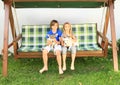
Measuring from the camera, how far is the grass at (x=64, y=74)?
6879mm

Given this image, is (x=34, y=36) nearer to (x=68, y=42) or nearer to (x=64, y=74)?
(x=68, y=42)

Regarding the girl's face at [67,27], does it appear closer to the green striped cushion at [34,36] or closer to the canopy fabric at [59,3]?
the canopy fabric at [59,3]

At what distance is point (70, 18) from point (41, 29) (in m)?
1.09

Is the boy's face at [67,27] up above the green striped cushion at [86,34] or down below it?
above

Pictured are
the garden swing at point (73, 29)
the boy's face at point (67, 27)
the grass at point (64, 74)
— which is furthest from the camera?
the boy's face at point (67, 27)

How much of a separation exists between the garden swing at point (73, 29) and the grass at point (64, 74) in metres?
0.30

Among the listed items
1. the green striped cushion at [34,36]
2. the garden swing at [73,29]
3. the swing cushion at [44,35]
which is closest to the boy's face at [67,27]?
the garden swing at [73,29]

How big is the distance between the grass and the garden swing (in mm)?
304

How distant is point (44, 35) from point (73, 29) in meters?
0.63

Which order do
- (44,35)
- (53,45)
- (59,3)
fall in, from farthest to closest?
(44,35) → (59,3) → (53,45)

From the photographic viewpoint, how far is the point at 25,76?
731 cm

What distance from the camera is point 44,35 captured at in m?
8.24

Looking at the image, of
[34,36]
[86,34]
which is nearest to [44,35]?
[34,36]

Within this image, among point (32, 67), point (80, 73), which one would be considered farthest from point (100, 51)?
point (32, 67)
